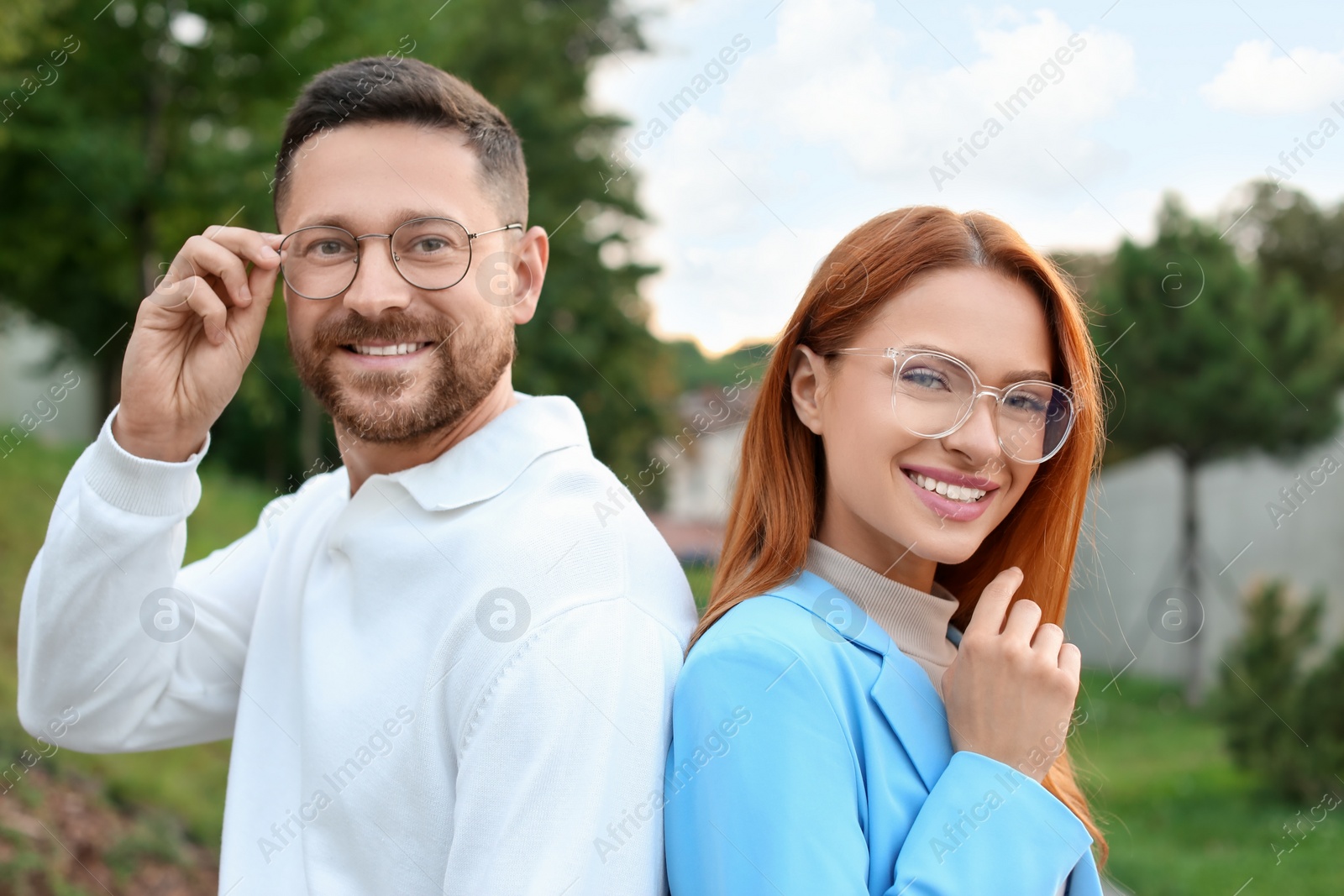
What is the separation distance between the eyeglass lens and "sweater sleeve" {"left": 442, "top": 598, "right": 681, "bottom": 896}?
579 mm

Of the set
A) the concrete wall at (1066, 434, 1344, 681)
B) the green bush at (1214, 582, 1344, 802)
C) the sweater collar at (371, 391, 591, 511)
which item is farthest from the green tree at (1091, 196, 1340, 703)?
the sweater collar at (371, 391, 591, 511)

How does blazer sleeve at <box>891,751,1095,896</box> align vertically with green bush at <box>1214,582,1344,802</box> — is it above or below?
above

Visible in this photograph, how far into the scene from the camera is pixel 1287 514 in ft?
41.7

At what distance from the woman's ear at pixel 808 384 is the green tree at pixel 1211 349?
11.0 m

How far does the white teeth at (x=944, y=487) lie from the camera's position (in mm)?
1814

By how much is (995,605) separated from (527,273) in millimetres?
1082

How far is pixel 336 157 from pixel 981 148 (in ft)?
5.88

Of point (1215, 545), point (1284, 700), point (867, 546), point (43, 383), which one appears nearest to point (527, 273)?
point (867, 546)

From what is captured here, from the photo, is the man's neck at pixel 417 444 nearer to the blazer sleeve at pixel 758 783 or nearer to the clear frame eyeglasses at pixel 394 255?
the clear frame eyeglasses at pixel 394 255

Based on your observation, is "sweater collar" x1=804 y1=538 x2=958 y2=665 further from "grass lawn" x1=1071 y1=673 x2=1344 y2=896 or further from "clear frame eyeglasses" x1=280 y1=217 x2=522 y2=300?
"grass lawn" x1=1071 y1=673 x2=1344 y2=896

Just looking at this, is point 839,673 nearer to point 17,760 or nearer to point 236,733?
point 236,733

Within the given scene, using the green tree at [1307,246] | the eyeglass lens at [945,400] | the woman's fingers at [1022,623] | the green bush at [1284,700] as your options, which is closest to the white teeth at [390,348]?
the eyeglass lens at [945,400]

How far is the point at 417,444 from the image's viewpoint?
203 centimetres

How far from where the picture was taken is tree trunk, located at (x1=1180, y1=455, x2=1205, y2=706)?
14.5 metres
